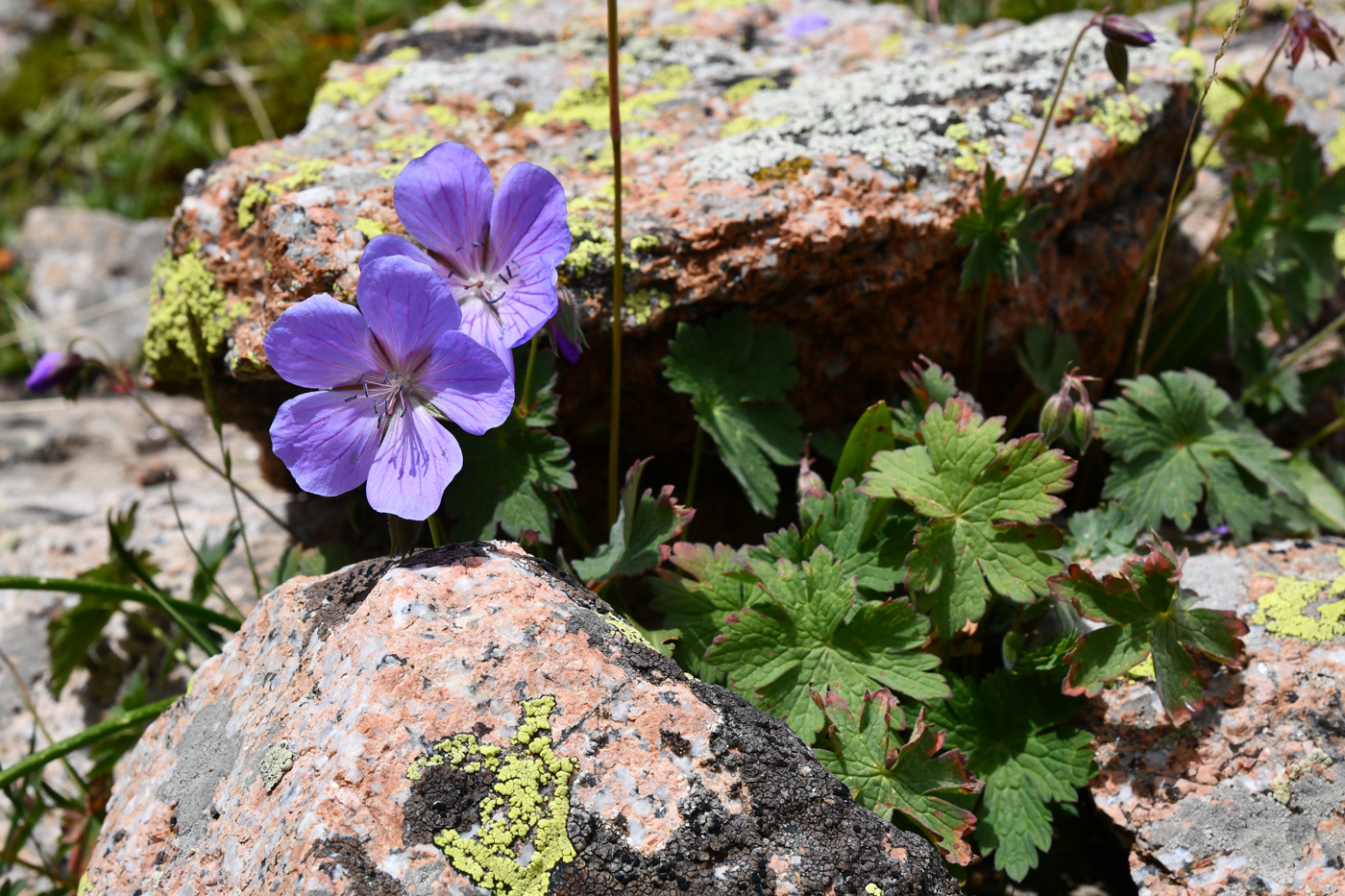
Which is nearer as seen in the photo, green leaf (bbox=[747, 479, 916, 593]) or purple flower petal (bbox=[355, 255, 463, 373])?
purple flower petal (bbox=[355, 255, 463, 373])

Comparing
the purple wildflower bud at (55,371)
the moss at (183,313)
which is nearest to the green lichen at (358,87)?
the moss at (183,313)

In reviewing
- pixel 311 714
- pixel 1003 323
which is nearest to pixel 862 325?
pixel 1003 323

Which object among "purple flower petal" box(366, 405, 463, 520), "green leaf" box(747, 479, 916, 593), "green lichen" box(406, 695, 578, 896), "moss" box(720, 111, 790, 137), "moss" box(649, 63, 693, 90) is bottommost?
"green leaf" box(747, 479, 916, 593)

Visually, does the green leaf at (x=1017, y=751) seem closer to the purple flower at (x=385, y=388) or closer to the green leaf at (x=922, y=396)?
the green leaf at (x=922, y=396)

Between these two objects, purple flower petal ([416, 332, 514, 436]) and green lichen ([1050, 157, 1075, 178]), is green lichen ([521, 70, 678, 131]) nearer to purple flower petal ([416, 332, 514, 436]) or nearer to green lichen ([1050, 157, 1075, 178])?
green lichen ([1050, 157, 1075, 178])

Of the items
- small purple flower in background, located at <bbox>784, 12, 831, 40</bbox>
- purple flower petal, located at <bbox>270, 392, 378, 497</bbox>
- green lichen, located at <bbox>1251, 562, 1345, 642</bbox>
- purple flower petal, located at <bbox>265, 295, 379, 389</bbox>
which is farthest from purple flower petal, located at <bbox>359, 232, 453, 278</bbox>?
small purple flower in background, located at <bbox>784, 12, 831, 40</bbox>

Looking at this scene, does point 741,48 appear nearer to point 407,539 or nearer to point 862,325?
point 862,325
